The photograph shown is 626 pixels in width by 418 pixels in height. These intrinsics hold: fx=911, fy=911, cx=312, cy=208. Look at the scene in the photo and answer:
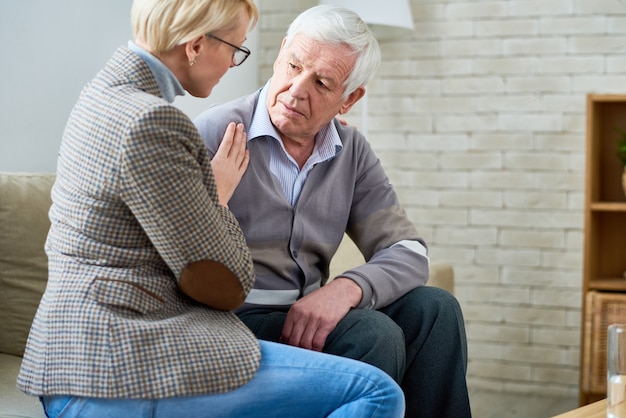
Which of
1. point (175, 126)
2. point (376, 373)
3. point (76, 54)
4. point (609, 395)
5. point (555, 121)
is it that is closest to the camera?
point (175, 126)

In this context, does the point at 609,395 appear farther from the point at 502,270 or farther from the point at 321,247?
the point at 502,270

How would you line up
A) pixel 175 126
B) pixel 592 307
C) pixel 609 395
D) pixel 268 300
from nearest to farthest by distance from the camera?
pixel 175 126
pixel 609 395
pixel 268 300
pixel 592 307

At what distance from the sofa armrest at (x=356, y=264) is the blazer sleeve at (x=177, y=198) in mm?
1206

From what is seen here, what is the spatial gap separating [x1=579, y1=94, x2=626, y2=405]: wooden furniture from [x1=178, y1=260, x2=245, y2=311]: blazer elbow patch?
2111 mm

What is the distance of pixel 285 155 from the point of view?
78.9 inches

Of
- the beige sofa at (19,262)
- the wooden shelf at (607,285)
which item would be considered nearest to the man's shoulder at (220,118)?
the beige sofa at (19,262)

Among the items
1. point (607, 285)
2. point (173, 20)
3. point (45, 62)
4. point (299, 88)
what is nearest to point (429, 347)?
point (299, 88)

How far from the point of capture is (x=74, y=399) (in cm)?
140

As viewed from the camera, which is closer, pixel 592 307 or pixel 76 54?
pixel 76 54

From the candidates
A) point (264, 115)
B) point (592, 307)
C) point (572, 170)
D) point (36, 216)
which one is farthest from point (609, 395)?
point (572, 170)

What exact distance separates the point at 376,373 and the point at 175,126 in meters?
0.53

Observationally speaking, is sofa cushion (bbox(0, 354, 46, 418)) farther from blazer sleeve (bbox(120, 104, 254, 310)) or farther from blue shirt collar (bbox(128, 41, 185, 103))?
blue shirt collar (bbox(128, 41, 185, 103))

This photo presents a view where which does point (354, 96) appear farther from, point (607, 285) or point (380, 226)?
point (607, 285)

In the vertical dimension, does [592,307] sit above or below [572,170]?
below
